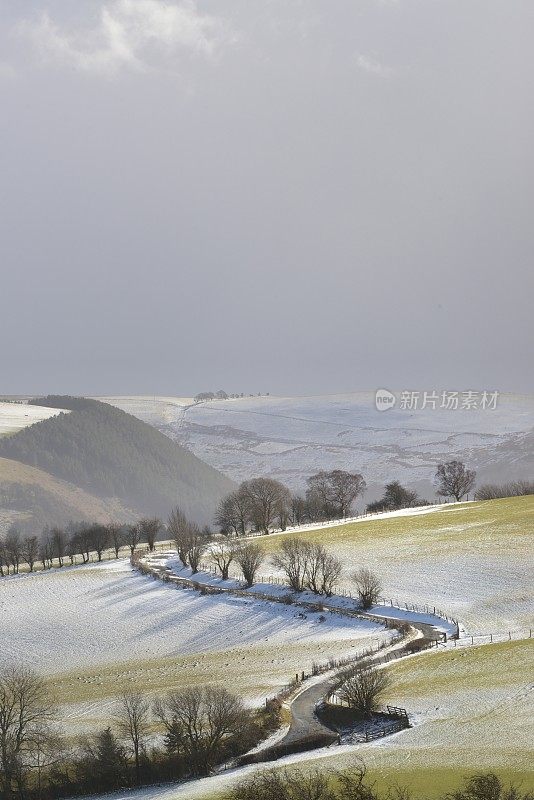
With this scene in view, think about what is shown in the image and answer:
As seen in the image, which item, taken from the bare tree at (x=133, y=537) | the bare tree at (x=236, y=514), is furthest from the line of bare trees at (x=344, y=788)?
the bare tree at (x=236, y=514)

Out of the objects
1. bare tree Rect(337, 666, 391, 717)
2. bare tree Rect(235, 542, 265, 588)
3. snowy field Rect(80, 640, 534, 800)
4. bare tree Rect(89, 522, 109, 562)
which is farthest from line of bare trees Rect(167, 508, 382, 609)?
bare tree Rect(89, 522, 109, 562)

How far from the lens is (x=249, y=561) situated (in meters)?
87.2

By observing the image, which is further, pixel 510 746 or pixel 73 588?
pixel 73 588

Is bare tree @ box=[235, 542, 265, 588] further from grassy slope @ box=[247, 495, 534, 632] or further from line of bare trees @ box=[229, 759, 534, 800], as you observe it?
line of bare trees @ box=[229, 759, 534, 800]

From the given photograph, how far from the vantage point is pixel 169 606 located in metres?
81.2

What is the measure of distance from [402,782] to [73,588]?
69542 millimetres

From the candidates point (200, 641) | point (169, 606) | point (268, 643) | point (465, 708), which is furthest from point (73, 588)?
point (465, 708)

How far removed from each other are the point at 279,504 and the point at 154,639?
232ft

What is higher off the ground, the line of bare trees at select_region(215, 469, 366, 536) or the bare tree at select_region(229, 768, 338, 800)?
the line of bare trees at select_region(215, 469, 366, 536)

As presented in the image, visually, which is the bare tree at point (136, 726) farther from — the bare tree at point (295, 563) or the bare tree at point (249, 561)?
the bare tree at point (249, 561)

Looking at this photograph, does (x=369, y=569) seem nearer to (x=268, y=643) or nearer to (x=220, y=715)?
(x=268, y=643)

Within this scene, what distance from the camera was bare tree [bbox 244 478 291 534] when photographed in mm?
136500

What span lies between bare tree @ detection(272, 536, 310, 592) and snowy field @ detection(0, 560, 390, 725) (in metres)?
5.46

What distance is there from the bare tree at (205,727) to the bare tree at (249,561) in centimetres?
4089
